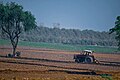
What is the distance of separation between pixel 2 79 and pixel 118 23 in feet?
108

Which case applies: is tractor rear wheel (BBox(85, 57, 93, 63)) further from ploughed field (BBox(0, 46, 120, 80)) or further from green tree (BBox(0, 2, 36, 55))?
green tree (BBox(0, 2, 36, 55))

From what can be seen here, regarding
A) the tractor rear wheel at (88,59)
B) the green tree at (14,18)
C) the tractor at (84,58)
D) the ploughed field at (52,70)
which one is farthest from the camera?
the green tree at (14,18)

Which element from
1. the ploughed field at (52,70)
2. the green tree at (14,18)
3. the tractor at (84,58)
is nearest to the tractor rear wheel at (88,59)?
the tractor at (84,58)

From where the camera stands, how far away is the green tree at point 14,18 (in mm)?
67500

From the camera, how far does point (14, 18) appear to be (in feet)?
225

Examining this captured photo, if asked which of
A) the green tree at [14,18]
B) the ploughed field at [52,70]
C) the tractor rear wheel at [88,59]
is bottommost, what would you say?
the ploughed field at [52,70]

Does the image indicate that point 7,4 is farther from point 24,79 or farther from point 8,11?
point 24,79

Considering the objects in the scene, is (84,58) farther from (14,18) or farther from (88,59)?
(14,18)

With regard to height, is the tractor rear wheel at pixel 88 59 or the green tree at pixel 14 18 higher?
the green tree at pixel 14 18

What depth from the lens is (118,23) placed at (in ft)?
183

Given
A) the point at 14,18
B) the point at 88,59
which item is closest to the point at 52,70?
the point at 88,59

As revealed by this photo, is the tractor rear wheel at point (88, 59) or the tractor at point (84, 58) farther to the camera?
the tractor rear wheel at point (88, 59)

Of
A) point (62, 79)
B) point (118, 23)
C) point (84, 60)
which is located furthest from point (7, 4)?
point (62, 79)

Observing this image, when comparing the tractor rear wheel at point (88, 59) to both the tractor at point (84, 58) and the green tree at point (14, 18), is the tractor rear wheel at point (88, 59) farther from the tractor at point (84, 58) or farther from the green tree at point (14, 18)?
the green tree at point (14, 18)
